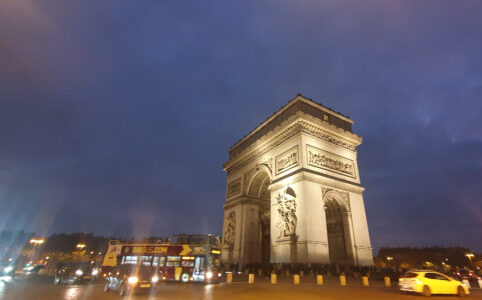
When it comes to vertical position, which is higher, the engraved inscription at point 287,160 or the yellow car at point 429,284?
the engraved inscription at point 287,160

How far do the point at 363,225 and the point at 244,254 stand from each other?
11.7 metres

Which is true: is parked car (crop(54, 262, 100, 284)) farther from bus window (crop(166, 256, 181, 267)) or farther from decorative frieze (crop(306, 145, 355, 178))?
decorative frieze (crop(306, 145, 355, 178))

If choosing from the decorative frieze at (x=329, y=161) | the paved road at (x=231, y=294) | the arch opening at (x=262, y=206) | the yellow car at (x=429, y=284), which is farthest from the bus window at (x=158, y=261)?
the yellow car at (x=429, y=284)

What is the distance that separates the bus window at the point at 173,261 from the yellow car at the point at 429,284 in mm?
13524

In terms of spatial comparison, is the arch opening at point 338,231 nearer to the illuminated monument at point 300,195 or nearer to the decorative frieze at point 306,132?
the illuminated monument at point 300,195

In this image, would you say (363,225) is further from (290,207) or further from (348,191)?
(290,207)

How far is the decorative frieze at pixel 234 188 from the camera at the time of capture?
29.7 meters

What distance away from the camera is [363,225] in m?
21.8

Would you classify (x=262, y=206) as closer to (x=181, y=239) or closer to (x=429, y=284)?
(x=181, y=239)

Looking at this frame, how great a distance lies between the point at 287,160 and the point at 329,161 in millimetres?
3848

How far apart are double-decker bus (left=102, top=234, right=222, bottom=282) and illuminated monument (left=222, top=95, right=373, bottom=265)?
5.87 m

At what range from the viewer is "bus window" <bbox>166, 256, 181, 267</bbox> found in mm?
17717

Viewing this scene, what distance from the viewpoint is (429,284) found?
10117 millimetres

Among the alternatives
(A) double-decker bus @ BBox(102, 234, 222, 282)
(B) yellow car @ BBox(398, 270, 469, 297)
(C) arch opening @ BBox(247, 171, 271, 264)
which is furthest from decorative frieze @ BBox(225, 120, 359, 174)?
(B) yellow car @ BBox(398, 270, 469, 297)
